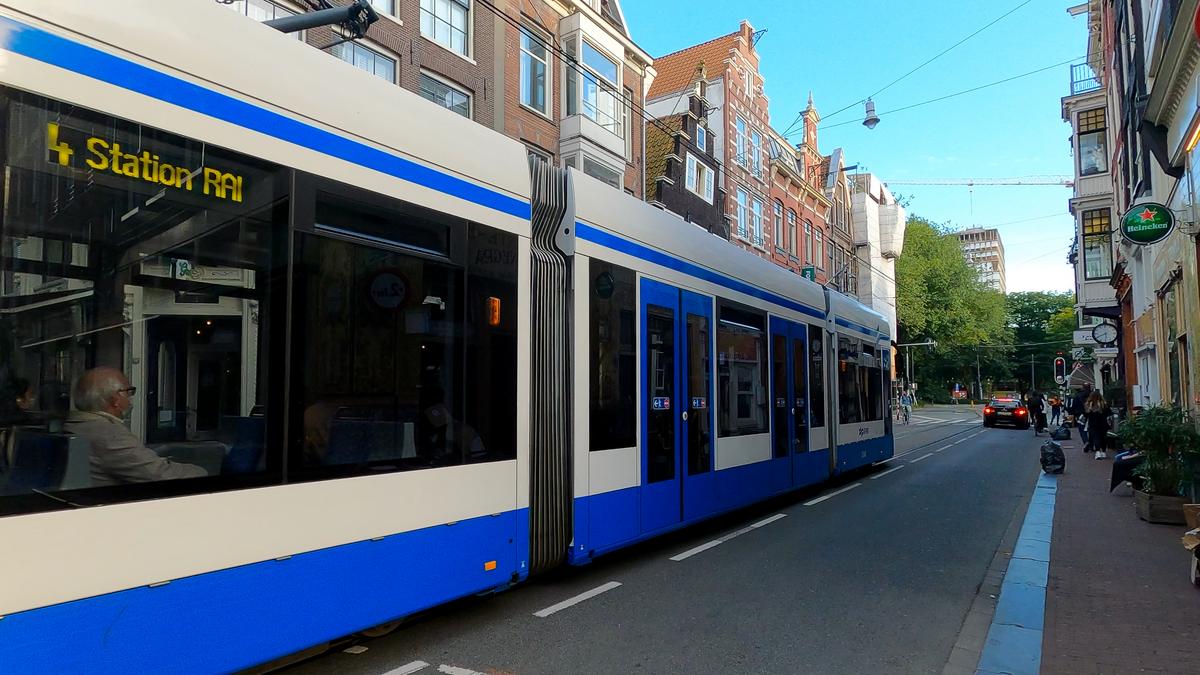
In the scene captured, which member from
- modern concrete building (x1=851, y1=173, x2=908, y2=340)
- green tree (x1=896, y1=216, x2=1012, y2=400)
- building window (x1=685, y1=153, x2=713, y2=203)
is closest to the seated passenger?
building window (x1=685, y1=153, x2=713, y2=203)

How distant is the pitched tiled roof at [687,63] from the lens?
33.0 m

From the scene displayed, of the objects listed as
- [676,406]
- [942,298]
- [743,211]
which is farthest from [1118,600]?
[942,298]

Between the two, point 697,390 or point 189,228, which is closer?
point 189,228

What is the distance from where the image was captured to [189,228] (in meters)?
3.32

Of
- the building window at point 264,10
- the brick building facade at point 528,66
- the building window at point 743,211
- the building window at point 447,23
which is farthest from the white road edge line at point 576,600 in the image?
the building window at point 743,211

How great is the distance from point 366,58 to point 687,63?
22.7m

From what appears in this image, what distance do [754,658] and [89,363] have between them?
12.8 feet

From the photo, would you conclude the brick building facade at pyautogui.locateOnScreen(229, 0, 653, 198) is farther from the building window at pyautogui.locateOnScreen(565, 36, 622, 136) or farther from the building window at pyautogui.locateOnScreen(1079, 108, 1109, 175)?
the building window at pyautogui.locateOnScreen(1079, 108, 1109, 175)

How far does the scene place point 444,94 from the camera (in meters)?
16.9

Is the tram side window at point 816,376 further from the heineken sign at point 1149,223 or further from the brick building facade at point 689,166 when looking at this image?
the brick building facade at point 689,166

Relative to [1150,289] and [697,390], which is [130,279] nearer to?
[697,390]

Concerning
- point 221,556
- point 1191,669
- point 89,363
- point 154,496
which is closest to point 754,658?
point 1191,669

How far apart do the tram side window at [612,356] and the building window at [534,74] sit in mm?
14259

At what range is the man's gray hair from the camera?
116 inches
